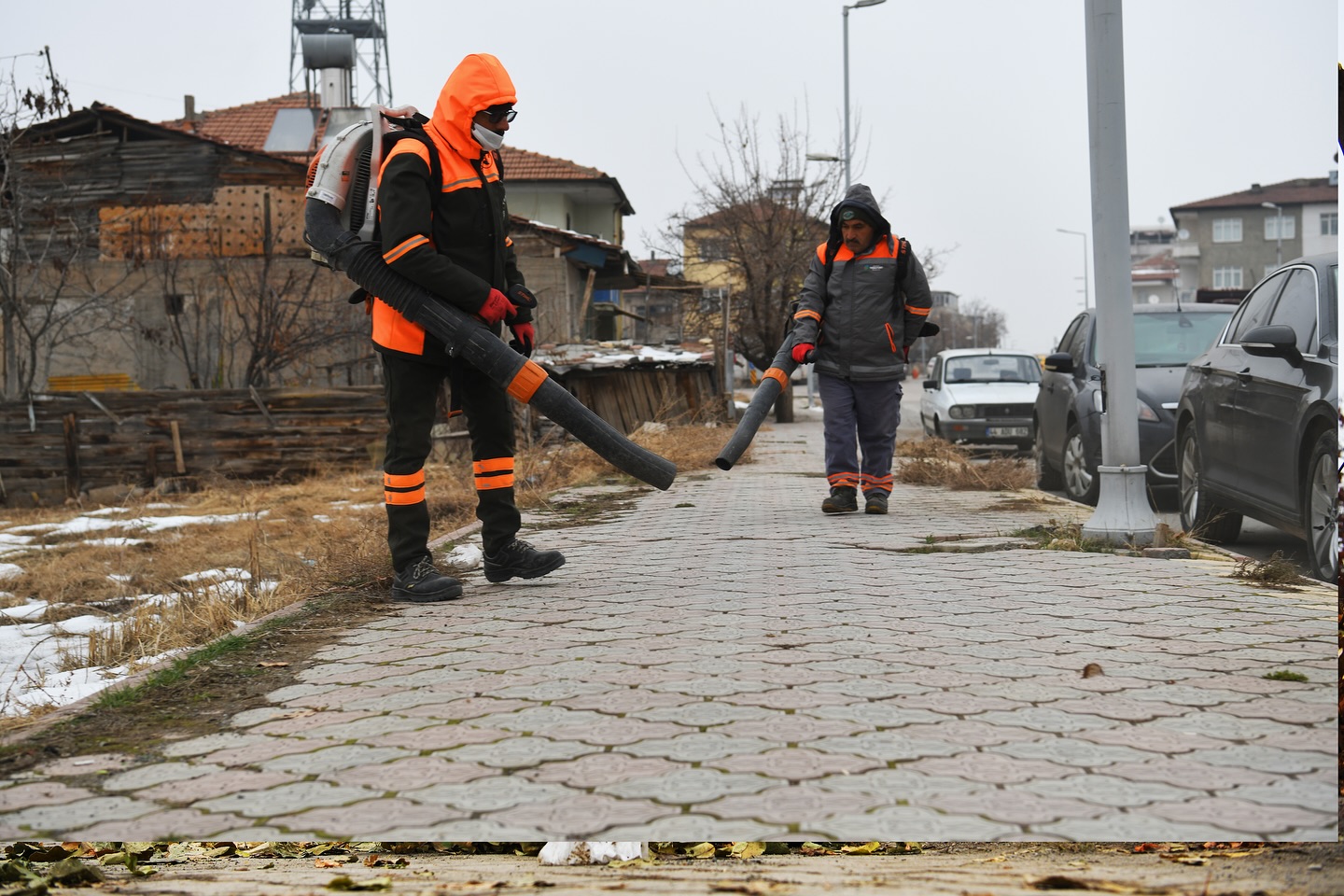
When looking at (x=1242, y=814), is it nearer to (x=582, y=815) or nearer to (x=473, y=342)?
(x=582, y=815)

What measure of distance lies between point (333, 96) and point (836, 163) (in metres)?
26.1

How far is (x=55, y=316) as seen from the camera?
677 inches

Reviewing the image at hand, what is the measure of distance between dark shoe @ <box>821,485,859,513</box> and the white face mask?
4.12m

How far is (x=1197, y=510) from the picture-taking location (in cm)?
753

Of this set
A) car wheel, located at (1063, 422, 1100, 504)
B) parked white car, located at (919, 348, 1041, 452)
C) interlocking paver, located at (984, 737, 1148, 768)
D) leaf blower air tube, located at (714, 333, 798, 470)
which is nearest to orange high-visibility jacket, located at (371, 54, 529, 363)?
leaf blower air tube, located at (714, 333, 798, 470)

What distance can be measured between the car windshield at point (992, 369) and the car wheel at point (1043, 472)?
676 centimetres

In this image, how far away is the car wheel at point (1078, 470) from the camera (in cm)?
1025

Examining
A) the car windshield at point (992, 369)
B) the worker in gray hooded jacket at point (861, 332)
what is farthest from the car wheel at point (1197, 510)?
the car windshield at point (992, 369)

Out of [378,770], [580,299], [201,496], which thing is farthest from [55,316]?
[378,770]

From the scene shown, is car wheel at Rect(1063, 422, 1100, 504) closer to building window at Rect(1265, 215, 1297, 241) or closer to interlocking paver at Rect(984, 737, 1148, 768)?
building window at Rect(1265, 215, 1297, 241)

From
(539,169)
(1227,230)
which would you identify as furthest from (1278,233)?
(539,169)

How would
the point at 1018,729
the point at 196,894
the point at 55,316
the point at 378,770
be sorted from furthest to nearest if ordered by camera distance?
the point at 55,316
the point at 1018,729
the point at 378,770
the point at 196,894

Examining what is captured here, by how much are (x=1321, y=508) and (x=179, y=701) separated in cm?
465

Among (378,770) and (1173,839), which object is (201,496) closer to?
(378,770)
